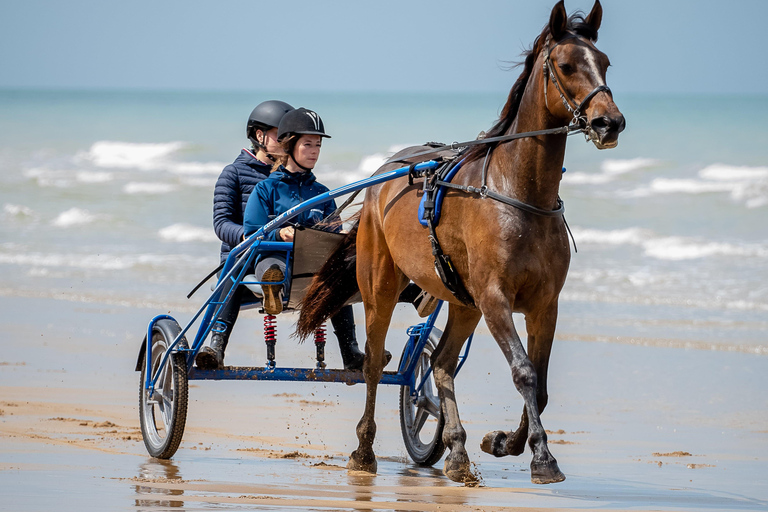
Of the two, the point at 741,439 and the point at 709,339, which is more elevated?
the point at 709,339

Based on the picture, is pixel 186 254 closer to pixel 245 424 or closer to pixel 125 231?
pixel 125 231

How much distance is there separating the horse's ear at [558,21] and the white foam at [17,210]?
1727 cm

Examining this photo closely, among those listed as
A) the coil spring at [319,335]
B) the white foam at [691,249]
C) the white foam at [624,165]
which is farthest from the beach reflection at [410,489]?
the white foam at [624,165]

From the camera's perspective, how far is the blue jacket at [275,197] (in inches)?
250

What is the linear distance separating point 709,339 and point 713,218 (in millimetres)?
8954

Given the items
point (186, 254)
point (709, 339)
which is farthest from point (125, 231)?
point (709, 339)

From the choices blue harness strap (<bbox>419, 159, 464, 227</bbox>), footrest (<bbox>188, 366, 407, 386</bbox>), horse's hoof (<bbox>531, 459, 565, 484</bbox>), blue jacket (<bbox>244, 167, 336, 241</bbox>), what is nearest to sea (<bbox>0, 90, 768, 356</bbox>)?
blue harness strap (<bbox>419, 159, 464, 227</bbox>)

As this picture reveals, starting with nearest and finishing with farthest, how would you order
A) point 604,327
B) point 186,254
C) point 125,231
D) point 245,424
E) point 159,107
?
point 245,424, point 604,327, point 186,254, point 125,231, point 159,107

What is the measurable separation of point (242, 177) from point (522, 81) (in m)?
2.30

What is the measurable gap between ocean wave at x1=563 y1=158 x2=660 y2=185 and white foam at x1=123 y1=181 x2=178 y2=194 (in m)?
8.76

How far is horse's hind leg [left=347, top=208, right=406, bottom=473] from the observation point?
19.8 feet

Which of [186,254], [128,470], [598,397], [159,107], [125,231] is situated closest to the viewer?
[128,470]

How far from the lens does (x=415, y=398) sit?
6.58 m

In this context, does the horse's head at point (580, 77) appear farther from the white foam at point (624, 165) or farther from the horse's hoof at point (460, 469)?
the white foam at point (624, 165)
